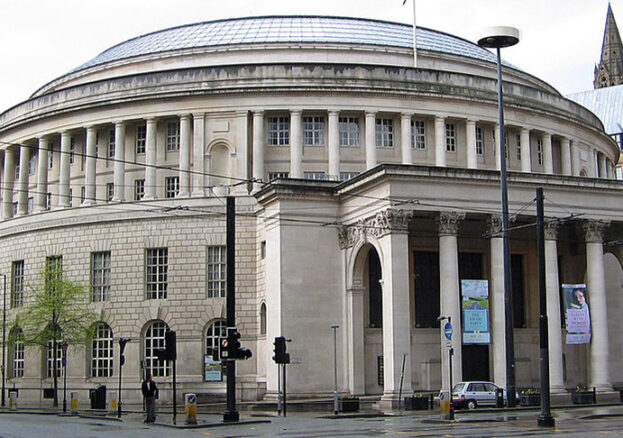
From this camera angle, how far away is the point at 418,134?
59.5 meters

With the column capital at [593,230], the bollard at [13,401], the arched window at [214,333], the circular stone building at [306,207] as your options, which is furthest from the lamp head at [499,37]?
the bollard at [13,401]

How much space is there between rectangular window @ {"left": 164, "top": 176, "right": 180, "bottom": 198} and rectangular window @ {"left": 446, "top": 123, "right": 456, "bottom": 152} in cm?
1693

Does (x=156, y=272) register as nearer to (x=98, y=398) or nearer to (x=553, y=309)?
(x=98, y=398)

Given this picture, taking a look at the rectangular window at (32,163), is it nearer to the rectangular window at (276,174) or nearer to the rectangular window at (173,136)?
the rectangular window at (173,136)

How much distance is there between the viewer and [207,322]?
5603cm

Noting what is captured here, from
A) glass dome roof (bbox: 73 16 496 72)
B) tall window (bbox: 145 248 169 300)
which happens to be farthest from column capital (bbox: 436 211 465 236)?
glass dome roof (bbox: 73 16 496 72)

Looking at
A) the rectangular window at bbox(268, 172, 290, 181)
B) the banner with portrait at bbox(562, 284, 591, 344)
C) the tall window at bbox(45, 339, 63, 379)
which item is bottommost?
the tall window at bbox(45, 339, 63, 379)

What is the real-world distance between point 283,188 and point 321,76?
1064 cm

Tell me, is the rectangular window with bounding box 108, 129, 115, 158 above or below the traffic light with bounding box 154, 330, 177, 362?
above

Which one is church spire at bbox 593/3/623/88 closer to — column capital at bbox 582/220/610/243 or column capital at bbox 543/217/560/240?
column capital at bbox 582/220/610/243

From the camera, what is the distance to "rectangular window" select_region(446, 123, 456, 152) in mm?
60062

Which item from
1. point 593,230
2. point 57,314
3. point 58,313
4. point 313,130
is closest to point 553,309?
point 593,230

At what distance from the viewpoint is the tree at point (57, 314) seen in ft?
187

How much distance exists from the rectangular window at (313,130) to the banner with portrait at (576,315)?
1740 cm
